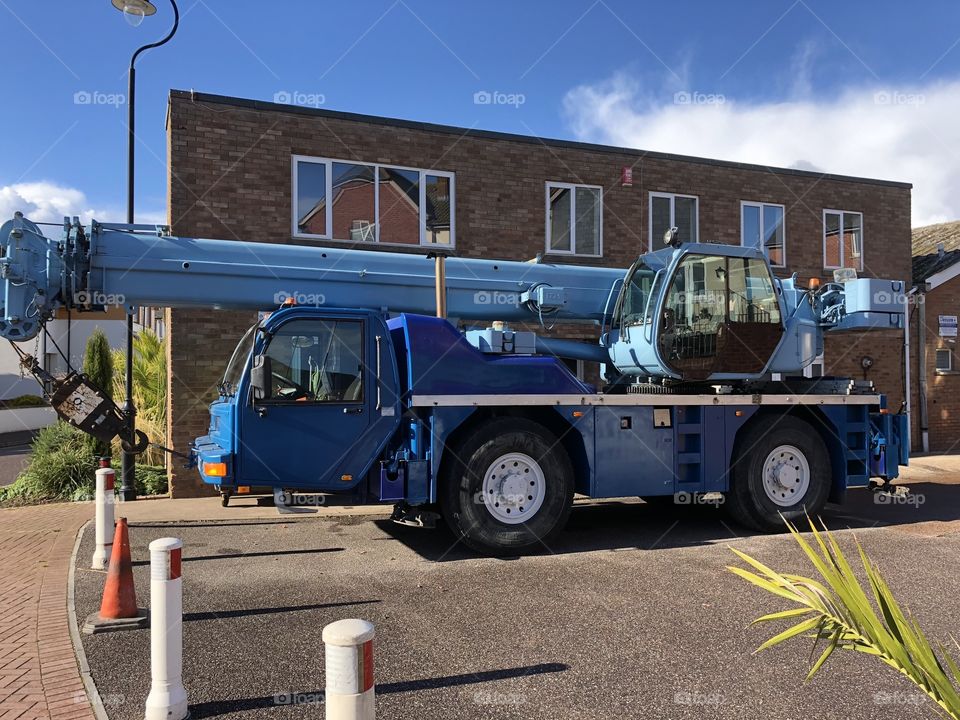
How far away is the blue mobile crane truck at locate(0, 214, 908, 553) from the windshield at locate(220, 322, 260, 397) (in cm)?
3

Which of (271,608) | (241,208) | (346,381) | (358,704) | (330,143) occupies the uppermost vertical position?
(330,143)

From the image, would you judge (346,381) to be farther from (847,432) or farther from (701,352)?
(847,432)

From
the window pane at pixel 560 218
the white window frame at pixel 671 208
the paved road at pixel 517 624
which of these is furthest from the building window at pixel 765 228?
the paved road at pixel 517 624

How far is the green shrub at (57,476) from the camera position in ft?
37.3

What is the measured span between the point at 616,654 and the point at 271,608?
8.75 feet

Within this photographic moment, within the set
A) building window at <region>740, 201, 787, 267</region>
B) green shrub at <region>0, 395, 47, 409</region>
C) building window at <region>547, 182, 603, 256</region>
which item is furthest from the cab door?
green shrub at <region>0, 395, 47, 409</region>

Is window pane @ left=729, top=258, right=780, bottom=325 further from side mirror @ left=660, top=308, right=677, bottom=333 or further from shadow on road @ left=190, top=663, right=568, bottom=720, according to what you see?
shadow on road @ left=190, top=663, right=568, bottom=720

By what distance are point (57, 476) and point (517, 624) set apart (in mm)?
9045

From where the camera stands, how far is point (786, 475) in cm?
914

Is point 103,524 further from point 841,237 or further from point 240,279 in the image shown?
point 841,237

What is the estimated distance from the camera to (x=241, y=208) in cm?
1188

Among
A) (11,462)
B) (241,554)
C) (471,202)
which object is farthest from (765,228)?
(11,462)

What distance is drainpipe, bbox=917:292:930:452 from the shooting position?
55.4ft

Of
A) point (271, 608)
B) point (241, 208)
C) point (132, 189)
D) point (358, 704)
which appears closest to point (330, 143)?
point (241, 208)
